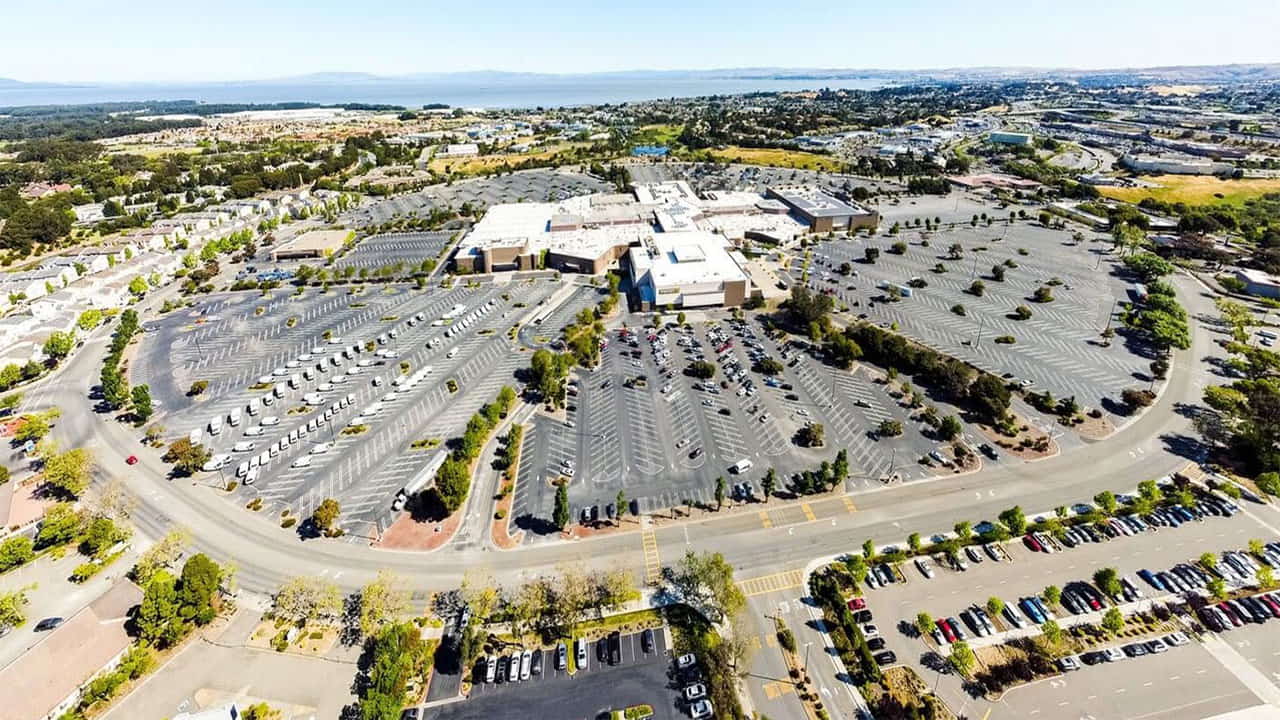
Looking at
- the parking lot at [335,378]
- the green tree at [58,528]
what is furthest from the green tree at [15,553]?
the parking lot at [335,378]

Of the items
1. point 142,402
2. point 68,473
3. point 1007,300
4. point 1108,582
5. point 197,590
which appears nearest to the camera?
point 197,590

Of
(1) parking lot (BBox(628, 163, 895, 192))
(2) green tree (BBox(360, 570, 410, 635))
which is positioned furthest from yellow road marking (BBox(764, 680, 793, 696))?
(1) parking lot (BBox(628, 163, 895, 192))

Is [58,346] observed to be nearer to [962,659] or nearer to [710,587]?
[710,587]

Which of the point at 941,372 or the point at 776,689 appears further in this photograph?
A: the point at 941,372

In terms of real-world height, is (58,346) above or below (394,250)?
below

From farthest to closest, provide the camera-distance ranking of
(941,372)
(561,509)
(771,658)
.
Answer: (941,372) < (561,509) < (771,658)

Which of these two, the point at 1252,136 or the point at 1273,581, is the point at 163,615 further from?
the point at 1252,136

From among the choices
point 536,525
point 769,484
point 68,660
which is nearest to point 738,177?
point 769,484
